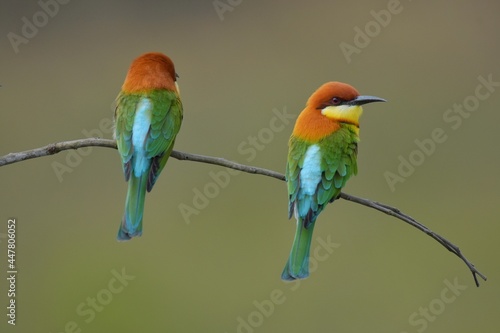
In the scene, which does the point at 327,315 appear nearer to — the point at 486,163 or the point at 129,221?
the point at 486,163

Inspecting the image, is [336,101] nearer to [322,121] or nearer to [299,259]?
[322,121]

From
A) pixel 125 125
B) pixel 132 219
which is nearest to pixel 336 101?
pixel 125 125

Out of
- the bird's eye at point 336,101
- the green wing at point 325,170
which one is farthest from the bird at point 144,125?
the bird's eye at point 336,101

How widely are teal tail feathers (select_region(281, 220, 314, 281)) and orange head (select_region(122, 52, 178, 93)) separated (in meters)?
0.67

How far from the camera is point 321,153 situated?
3066mm

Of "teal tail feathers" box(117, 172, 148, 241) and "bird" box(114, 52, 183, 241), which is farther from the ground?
"bird" box(114, 52, 183, 241)

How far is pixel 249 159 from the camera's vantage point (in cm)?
601

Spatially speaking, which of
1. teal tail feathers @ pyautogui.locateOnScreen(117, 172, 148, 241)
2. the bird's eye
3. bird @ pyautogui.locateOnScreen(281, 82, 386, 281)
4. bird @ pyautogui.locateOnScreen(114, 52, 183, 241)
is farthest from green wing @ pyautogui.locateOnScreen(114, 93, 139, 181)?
the bird's eye

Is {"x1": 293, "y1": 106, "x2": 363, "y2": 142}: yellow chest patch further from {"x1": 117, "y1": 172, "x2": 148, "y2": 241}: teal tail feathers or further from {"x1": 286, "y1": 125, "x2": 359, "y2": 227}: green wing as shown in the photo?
{"x1": 117, "y1": 172, "x2": 148, "y2": 241}: teal tail feathers

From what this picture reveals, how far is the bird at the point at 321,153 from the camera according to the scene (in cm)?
298

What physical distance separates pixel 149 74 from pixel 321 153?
64cm

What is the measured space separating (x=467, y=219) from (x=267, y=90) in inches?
66.7

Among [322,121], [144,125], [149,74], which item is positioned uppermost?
[149,74]

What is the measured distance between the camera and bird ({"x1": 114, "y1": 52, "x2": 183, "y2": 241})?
9.10 ft
